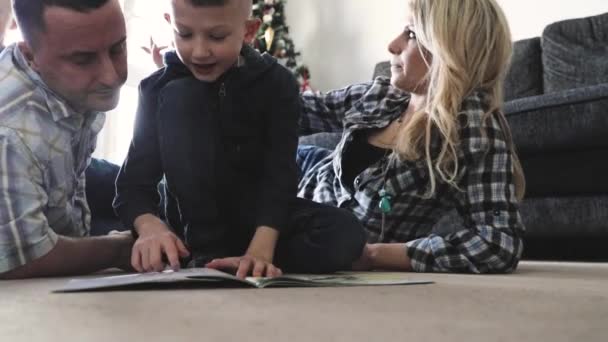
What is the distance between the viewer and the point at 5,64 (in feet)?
3.39

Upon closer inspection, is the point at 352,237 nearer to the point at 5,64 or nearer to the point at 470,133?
the point at 470,133

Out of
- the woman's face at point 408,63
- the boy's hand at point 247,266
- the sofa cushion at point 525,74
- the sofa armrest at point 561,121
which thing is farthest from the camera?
the sofa cushion at point 525,74

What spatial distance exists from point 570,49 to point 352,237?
2.01m

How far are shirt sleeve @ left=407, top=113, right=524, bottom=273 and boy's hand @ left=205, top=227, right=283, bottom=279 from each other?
34 cm

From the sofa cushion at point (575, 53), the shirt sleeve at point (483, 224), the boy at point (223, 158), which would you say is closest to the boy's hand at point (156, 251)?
the boy at point (223, 158)

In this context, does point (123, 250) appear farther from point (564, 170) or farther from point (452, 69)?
point (564, 170)

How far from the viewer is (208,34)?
3.39 ft

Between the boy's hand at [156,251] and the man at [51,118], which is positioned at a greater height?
the man at [51,118]

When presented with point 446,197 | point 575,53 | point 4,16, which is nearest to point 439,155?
point 446,197

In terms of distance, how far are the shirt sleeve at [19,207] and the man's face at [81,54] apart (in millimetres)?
142

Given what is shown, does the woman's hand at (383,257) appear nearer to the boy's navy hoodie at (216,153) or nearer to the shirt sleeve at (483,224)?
the shirt sleeve at (483,224)

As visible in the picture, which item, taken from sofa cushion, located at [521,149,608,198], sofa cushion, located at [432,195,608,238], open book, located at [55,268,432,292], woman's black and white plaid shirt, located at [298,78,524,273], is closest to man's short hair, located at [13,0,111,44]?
open book, located at [55,268,432,292]

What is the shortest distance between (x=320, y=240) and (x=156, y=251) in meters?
0.29

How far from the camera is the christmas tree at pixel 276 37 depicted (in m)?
4.04
